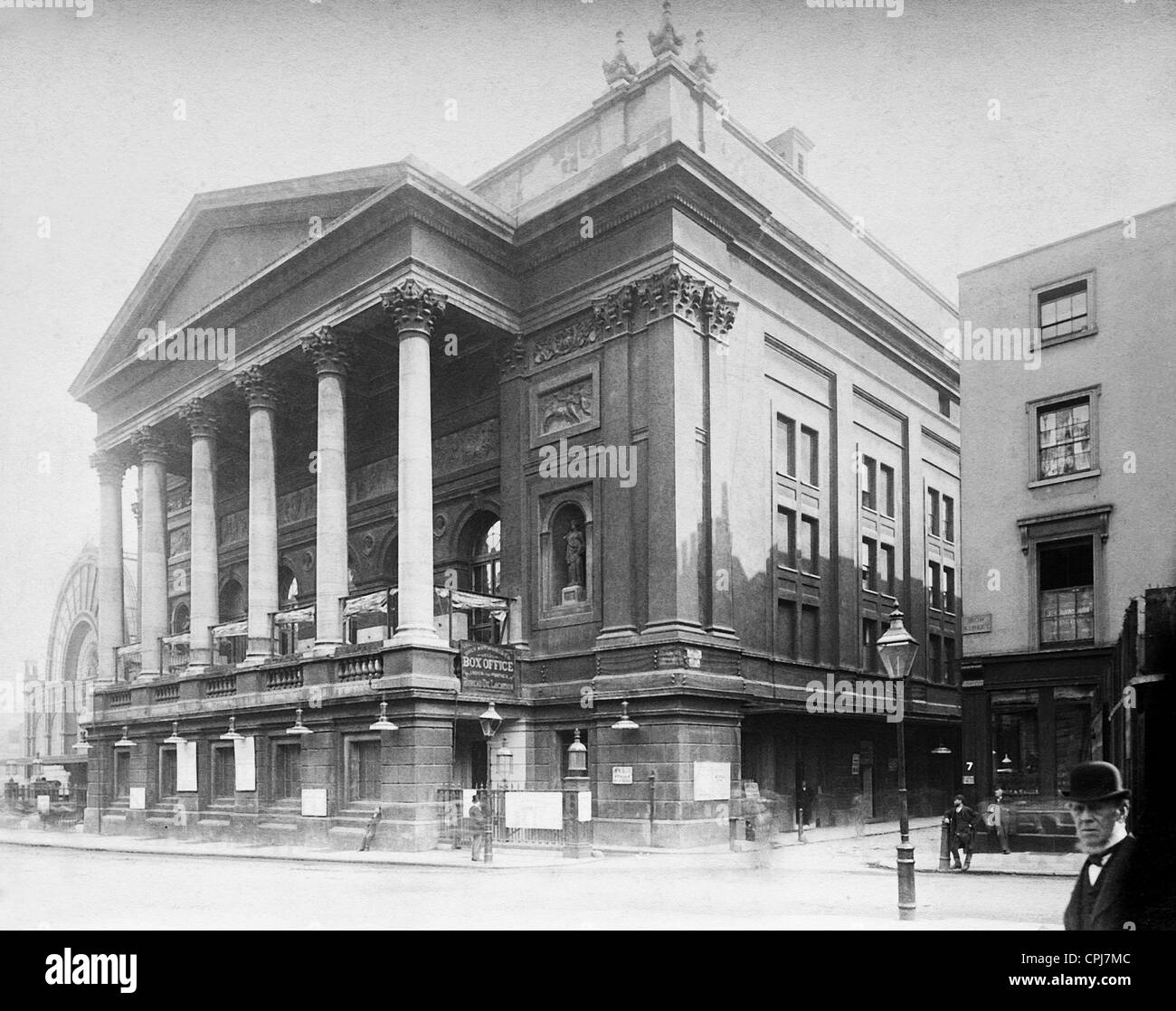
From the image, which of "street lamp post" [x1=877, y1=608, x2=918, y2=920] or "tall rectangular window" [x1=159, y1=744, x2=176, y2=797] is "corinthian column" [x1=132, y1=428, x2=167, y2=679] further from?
"street lamp post" [x1=877, y1=608, x2=918, y2=920]

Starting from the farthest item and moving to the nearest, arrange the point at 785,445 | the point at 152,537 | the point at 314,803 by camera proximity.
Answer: the point at 152,537
the point at 785,445
the point at 314,803

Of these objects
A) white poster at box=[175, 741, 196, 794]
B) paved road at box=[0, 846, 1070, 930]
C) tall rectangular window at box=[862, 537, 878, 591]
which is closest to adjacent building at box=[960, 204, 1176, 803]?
paved road at box=[0, 846, 1070, 930]

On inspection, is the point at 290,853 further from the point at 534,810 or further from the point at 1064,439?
the point at 1064,439

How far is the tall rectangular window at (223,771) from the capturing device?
119 ft

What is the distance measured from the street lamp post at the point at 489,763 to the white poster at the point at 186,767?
10387 millimetres

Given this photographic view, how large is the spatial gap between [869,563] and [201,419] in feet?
76.2

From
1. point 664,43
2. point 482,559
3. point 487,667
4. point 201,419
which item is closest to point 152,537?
point 201,419

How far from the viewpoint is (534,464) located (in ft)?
111

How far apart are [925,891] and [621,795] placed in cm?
1078

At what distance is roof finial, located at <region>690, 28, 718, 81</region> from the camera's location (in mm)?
Answer: 18261

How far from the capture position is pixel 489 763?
32781mm

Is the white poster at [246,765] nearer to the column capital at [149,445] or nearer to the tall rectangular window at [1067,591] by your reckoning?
the column capital at [149,445]

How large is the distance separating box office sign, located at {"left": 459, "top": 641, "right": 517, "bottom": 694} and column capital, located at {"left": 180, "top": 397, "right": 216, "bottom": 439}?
1427 centimetres

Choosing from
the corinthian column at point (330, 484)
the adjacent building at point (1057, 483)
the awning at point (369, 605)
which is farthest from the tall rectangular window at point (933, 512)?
the corinthian column at point (330, 484)
